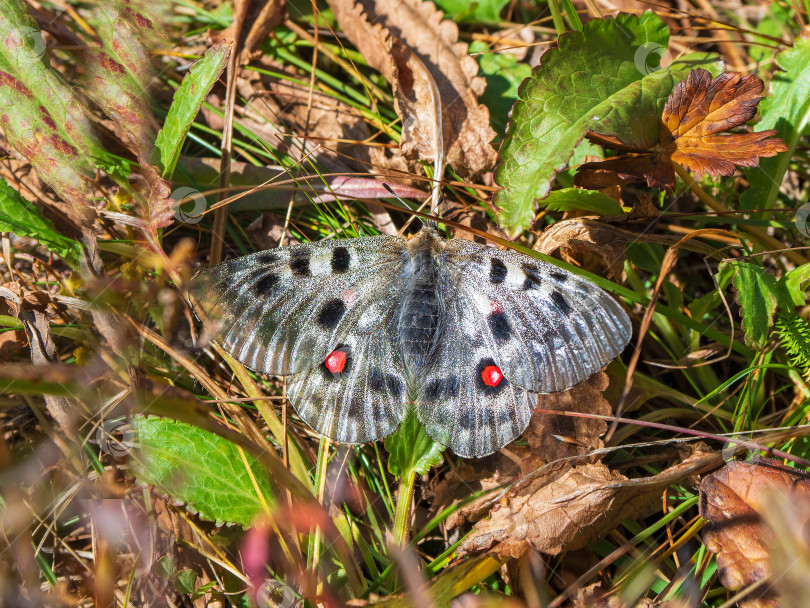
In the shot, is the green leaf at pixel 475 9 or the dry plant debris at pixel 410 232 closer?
the dry plant debris at pixel 410 232

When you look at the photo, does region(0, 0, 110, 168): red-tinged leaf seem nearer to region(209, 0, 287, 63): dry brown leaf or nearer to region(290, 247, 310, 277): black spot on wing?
region(209, 0, 287, 63): dry brown leaf

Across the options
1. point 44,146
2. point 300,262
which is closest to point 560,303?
point 300,262

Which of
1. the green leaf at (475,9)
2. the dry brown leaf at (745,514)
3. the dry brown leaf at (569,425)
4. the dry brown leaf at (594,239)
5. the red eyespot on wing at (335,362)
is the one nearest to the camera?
the dry brown leaf at (745,514)

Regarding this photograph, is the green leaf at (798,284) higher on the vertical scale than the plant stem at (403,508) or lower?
higher

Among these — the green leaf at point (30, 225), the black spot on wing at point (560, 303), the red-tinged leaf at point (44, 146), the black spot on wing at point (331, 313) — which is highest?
the red-tinged leaf at point (44, 146)

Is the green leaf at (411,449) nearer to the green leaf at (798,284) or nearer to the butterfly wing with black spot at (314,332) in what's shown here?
the butterfly wing with black spot at (314,332)

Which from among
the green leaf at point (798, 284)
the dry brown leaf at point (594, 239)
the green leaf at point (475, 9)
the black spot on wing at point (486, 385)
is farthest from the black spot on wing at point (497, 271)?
the green leaf at point (475, 9)
